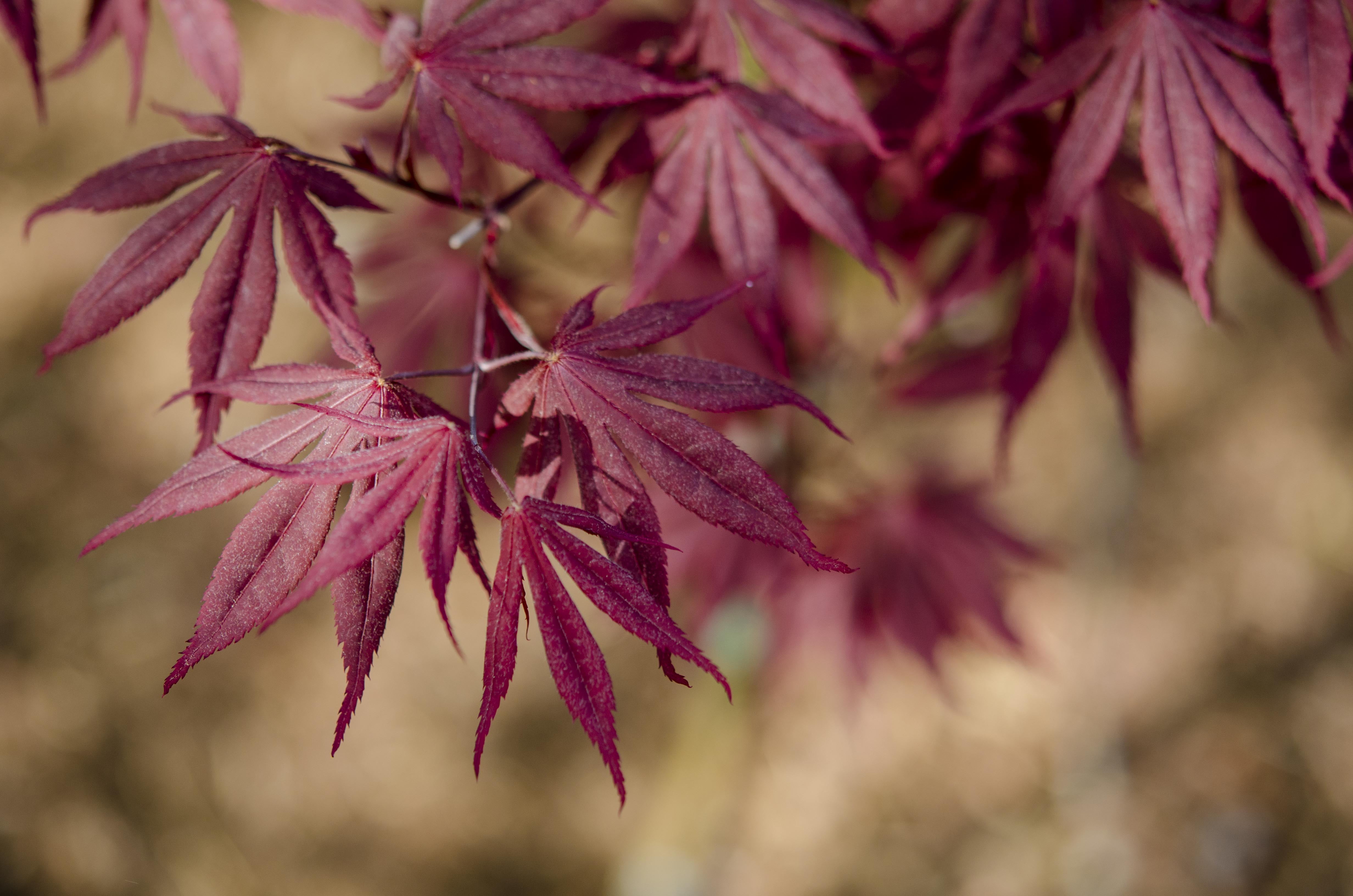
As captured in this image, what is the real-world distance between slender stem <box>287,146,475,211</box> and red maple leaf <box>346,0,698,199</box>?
1.9 inches

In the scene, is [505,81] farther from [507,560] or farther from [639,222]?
[507,560]

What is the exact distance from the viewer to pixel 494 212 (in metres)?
0.70

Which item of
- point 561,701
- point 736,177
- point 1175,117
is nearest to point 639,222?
point 736,177

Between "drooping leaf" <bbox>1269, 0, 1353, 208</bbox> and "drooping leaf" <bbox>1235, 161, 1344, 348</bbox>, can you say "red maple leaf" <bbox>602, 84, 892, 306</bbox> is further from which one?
"drooping leaf" <bbox>1235, 161, 1344, 348</bbox>

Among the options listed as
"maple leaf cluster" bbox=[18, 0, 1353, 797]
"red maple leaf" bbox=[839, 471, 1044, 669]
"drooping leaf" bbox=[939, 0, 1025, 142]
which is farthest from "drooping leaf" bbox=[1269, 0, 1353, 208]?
"red maple leaf" bbox=[839, 471, 1044, 669]

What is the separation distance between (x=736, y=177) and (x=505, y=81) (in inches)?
7.9

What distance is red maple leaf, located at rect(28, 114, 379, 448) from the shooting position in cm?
53

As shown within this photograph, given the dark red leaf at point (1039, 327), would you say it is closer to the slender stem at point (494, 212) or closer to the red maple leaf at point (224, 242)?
the slender stem at point (494, 212)

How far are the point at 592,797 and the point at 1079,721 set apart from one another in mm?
1289

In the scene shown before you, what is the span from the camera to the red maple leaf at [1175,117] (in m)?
0.55

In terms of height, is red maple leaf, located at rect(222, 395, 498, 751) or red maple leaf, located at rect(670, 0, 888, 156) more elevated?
red maple leaf, located at rect(670, 0, 888, 156)

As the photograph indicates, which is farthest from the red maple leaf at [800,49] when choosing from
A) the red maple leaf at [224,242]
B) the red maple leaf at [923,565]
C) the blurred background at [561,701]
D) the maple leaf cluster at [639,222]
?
the blurred background at [561,701]

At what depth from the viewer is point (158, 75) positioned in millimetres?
2023

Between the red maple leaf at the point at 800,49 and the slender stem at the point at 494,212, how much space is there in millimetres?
196
